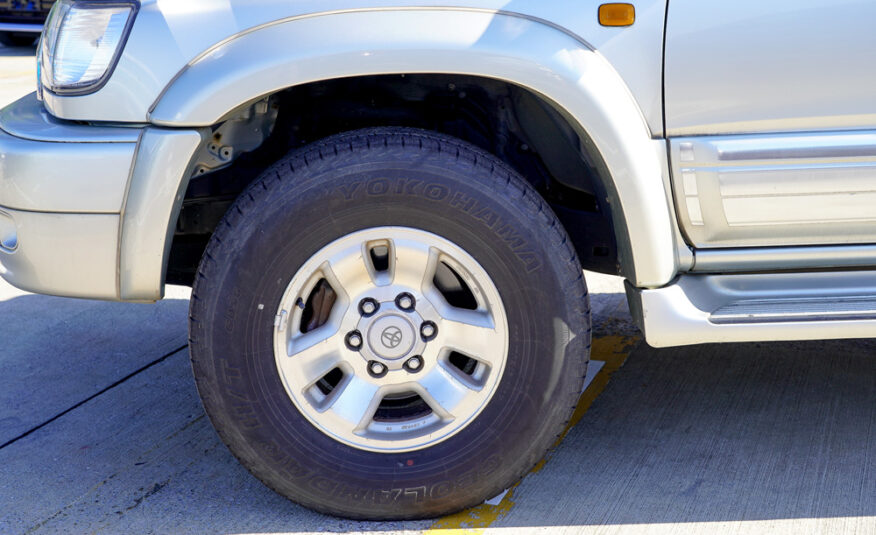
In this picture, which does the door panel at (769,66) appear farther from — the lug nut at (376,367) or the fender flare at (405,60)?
the lug nut at (376,367)

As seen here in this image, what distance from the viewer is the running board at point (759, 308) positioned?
2.41 metres

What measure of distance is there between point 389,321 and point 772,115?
1.11 metres

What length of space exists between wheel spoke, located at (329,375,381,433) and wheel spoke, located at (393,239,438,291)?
296 millimetres

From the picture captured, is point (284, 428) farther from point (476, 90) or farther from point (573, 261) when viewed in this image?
point (476, 90)

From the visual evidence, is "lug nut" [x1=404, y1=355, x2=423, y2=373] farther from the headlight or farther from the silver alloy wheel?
the headlight

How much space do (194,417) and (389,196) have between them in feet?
4.35

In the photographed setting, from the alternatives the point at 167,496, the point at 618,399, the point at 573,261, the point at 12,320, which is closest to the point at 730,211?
the point at 573,261

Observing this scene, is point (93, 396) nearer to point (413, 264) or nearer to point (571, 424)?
point (413, 264)

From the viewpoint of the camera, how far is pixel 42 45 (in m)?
2.62

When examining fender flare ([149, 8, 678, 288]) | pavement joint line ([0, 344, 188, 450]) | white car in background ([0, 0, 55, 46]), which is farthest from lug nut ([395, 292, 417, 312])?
white car in background ([0, 0, 55, 46])

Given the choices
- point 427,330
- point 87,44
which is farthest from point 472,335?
point 87,44

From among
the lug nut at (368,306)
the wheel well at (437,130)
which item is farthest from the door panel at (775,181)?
the lug nut at (368,306)

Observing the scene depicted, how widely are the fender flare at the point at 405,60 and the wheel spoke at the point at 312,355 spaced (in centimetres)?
60

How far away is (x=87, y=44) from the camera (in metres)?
2.37
